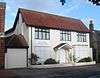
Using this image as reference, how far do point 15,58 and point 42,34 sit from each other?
591cm

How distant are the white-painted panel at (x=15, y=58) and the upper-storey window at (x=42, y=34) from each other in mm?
3241

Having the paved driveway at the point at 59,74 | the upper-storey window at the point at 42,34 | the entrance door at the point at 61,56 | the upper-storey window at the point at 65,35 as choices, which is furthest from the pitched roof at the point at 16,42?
the upper-storey window at the point at 65,35

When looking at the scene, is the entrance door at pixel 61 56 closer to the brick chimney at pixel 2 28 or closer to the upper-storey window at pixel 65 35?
the upper-storey window at pixel 65 35

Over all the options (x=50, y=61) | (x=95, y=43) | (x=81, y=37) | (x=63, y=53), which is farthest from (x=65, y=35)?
(x=95, y=43)

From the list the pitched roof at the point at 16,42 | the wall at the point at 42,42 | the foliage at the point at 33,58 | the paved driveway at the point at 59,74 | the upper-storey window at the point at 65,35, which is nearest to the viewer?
the paved driveway at the point at 59,74

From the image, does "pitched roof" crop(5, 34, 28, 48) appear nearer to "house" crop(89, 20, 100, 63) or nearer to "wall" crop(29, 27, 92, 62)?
"wall" crop(29, 27, 92, 62)

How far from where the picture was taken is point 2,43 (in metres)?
27.3

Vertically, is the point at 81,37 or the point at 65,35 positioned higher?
the point at 65,35

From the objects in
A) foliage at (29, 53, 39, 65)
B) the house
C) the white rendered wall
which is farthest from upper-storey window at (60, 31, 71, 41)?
the house

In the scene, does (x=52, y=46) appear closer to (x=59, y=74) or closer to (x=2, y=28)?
(x=2, y=28)

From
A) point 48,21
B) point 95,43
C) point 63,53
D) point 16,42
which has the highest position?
point 48,21

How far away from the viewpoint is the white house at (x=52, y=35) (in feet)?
106

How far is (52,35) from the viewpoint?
113ft

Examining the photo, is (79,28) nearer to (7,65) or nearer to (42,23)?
(42,23)
